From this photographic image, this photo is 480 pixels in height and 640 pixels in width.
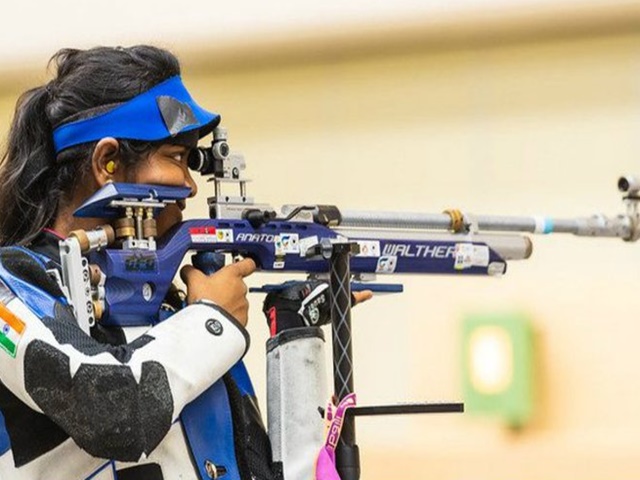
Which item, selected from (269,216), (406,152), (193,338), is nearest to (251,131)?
(406,152)

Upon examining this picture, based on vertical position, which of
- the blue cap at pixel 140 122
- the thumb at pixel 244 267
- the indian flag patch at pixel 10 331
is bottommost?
the indian flag patch at pixel 10 331

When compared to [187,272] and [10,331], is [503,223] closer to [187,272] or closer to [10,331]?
[187,272]

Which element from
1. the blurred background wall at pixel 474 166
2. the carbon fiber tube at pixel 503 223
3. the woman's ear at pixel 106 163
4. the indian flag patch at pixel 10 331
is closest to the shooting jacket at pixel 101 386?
the indian flag patch at pixel 10 331

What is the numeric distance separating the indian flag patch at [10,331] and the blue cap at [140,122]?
0.92 ft

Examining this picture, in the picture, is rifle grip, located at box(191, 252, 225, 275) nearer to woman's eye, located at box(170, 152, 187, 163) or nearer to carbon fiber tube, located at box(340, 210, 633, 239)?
woman's eye, located at box(170, 152, 187, 163)

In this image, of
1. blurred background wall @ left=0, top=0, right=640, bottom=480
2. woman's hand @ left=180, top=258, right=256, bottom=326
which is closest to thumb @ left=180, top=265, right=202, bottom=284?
woman's hand @ left=180, top=258, right=256, bottom=326

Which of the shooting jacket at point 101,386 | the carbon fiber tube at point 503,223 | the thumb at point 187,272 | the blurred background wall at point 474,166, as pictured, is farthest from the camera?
the blurred background wall at point 474,166

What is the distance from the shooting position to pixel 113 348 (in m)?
1.38

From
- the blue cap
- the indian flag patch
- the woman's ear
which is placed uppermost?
the blue cap

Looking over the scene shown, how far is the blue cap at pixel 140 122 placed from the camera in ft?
5.07

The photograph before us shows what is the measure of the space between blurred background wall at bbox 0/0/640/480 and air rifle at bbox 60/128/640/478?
1309 mm

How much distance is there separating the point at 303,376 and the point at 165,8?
2.14 metres

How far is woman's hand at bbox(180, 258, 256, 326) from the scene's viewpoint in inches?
59.1

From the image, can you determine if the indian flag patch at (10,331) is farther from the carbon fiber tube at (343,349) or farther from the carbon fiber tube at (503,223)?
the carbon fiber tube at (503,223)
